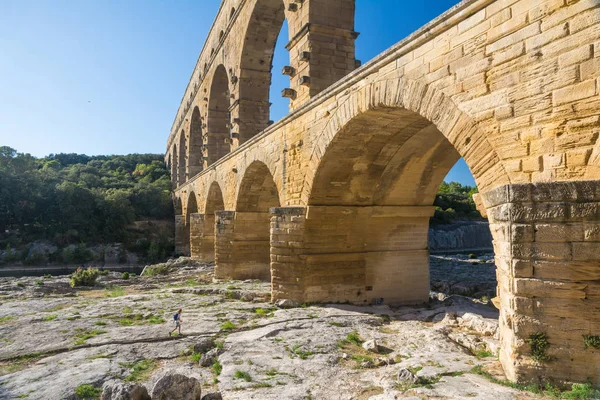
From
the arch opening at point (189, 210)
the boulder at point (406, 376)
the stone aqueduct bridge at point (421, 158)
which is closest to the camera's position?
the stone aqueduct bridge at point (421, 158)

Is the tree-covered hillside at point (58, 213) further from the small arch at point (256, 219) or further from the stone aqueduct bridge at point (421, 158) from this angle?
the stone aqueduct bridge at point (421, 158)

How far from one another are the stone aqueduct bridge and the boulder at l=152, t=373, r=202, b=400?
9.42 ft

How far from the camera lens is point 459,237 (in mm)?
35250

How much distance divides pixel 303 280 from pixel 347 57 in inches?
214

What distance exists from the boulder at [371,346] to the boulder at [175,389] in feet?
8.57

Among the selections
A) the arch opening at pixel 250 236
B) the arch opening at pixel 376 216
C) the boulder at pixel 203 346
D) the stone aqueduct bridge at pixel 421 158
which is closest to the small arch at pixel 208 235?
the stone aqueduct bridge at pixel 421 158

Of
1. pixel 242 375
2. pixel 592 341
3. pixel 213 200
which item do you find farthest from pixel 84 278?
pixel 592 341

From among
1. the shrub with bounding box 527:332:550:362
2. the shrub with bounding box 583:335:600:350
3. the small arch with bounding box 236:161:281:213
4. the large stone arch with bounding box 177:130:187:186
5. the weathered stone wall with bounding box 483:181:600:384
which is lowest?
the shrub with bounding box 527:332:550:362

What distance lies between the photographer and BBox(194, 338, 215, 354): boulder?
5.48 meters

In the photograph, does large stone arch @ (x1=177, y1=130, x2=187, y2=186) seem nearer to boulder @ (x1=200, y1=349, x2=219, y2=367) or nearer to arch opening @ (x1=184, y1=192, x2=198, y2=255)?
arch opening @ (x1=184, y1=192, x2=198, y2=255)

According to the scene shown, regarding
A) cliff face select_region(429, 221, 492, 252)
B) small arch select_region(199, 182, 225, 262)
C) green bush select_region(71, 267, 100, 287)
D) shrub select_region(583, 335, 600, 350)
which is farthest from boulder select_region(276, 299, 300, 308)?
cliff face select_region(429, 221, 492, 252)

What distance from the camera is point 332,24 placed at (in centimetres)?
927

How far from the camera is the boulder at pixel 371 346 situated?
5.43 meters

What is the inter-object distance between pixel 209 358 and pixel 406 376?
2465 mm
